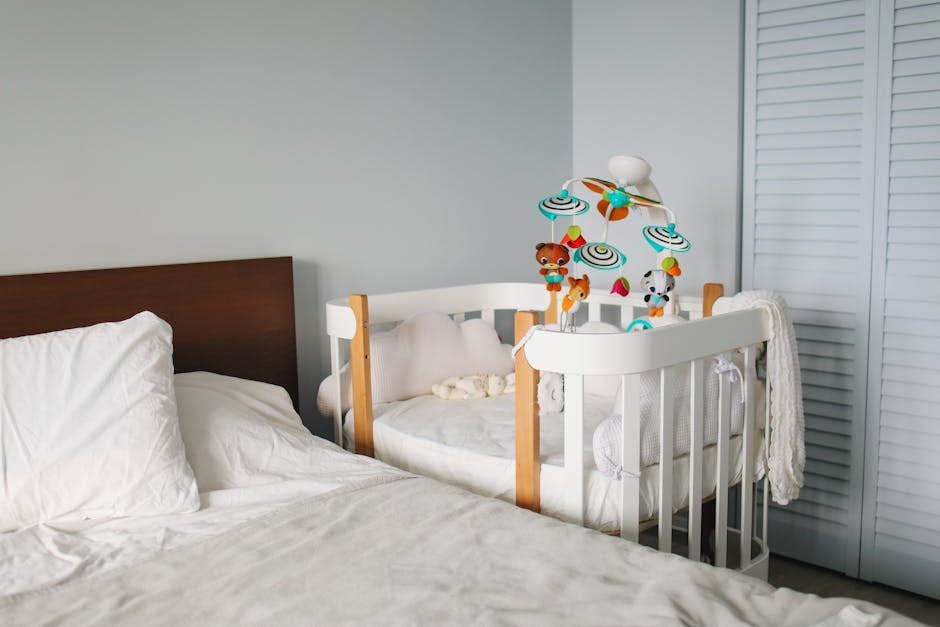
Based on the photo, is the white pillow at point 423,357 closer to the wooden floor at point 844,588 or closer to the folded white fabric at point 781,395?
the folded white fabric at point 781,395

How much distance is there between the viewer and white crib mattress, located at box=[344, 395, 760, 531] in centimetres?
180

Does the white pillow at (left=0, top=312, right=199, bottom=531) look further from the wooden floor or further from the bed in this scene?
the wooden floor

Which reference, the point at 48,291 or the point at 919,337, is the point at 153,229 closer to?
the point at 48,291

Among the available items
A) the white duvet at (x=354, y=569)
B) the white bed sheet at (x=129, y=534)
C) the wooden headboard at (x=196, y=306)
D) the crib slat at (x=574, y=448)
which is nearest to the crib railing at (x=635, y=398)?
the crib slat at (x=574, y=448)

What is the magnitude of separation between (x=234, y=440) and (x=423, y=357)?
707 millimetres

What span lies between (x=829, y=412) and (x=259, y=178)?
1786 mm

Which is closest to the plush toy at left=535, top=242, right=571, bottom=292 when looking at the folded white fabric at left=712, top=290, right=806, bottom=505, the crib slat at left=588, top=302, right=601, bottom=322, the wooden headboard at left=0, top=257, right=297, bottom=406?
the folded white fabric at left=712, top=290, right=806, bottom=505

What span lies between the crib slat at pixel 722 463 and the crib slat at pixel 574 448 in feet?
1.30

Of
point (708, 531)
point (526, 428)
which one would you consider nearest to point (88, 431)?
point (526, 428)

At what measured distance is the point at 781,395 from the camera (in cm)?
204

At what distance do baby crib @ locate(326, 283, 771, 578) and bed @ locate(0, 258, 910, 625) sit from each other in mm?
183

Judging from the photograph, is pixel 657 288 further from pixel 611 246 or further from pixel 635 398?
pixel 635 398

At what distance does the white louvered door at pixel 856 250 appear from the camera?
235 cm

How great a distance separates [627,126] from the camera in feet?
9.86
